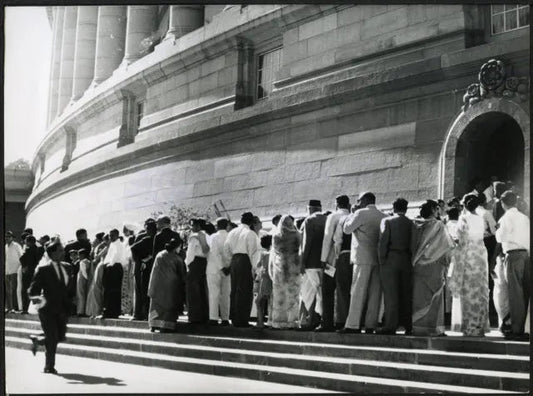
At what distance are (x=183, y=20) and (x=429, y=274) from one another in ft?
52.6

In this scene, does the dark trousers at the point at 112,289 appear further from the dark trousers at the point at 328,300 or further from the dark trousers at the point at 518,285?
the dark trousers at the point at 518,285

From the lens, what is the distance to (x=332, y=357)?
41.2 ft

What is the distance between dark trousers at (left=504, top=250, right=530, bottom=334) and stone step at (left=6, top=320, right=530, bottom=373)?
833 mm

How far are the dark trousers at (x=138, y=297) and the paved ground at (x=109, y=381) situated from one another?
2.91 meters

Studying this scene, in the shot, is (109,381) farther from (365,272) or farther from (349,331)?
(365,272)

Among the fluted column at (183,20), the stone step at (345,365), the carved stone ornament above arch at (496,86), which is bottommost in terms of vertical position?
the stone step at (345,365)

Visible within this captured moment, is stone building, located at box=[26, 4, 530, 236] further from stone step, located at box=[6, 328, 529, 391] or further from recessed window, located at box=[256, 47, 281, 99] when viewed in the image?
stone step, located at box=[6, 328, 529, 391]

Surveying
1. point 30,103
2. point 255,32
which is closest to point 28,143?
point 30,103

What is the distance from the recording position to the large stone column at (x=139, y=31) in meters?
29.7

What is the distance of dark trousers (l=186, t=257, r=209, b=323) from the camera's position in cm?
1592

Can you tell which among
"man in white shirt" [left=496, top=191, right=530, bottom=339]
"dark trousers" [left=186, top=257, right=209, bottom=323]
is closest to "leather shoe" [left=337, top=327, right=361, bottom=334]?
"man in white shirt" [left=496, top=191, right=530, bottom=339]

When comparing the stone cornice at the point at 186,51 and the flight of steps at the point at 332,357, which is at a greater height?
the stone cornice at the point at 186,51

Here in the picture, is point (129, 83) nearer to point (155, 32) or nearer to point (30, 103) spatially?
point (155, 32)

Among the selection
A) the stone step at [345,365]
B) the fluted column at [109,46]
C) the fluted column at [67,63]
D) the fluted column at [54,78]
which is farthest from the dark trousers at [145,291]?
the fluted column at [54,78]
